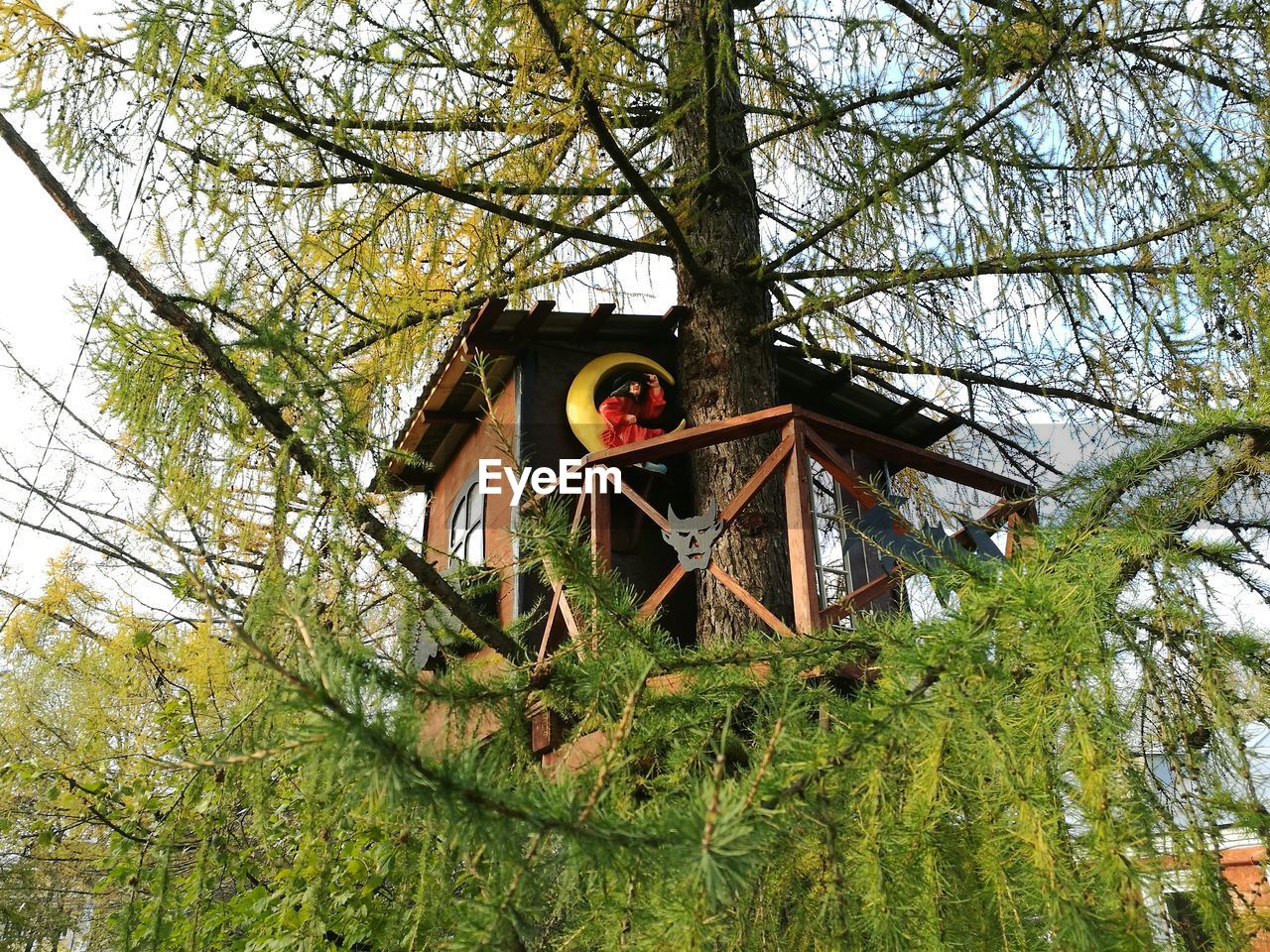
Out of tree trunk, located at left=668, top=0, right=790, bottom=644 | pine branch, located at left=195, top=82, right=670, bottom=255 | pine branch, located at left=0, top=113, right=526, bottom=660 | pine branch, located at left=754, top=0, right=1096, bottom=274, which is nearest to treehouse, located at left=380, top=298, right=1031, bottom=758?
tree trunk, located at left=668, top=0, right=790, bottom=644

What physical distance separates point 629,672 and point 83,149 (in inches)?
116

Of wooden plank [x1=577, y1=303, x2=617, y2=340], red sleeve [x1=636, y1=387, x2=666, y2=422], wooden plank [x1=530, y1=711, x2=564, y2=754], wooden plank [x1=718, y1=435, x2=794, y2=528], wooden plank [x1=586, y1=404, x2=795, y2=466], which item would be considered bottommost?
wooden plank [x1=530, y1=711, x2=564, y2=754]

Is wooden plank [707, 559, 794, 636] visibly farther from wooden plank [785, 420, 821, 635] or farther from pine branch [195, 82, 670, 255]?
pine branch [195, 82, 670, 255]

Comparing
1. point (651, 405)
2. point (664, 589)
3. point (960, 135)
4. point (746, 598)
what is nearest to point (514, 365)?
point (651, 405)

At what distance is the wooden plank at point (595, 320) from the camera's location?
579 cm

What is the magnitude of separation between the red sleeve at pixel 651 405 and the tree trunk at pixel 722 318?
0.13m

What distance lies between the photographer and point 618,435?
563 cm

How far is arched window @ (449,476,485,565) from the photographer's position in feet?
20.0

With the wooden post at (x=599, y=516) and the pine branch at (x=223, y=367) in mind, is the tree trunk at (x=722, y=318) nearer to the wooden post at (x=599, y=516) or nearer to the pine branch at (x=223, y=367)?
the wooden post at (x=599, y=516)

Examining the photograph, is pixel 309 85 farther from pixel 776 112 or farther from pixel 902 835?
pixel 902 835

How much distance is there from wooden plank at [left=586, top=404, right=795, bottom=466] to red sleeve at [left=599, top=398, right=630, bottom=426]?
2.56 feet

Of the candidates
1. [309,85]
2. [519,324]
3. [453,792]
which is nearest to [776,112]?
[519,324]

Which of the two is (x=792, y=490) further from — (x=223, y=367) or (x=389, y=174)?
(x=223, y=367)

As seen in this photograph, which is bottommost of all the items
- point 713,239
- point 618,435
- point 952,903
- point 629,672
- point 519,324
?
point 952,903
